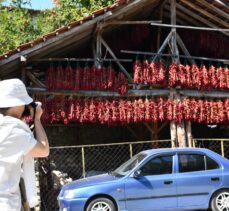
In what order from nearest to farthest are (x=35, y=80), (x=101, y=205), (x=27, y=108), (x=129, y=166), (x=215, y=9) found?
(x=27, y=108), (x=101, y=205), (x=129, y=166), (x=35, y=80), (x=215, y=9)

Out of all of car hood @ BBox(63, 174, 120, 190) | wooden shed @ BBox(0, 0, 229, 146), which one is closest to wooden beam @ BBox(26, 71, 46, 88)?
wooden shed @ BBox(0, 0, 229, 146)

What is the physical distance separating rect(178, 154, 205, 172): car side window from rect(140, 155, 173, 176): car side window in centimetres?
25

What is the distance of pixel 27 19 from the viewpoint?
23328 mm

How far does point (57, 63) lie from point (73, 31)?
2130mm

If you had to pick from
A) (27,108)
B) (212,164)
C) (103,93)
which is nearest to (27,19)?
(103,93)

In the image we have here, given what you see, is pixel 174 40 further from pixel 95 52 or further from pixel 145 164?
pixel 145 164

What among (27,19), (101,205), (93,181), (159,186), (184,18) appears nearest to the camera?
(101,205)

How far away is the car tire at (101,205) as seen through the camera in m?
9.55

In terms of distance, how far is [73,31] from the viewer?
12242 millimetres

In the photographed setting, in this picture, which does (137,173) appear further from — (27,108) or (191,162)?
(27,108)

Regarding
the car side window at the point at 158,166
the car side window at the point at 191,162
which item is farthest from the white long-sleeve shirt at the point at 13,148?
the car side window at the point at 191,162

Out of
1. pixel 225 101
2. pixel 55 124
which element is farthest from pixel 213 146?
pixel 55 124

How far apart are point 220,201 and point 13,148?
310 inches

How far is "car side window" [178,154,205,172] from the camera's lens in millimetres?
10239
